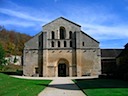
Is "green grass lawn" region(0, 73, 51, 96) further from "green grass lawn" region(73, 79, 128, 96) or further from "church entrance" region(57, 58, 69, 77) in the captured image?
"church entrance" region(57, 58, 69, 77)

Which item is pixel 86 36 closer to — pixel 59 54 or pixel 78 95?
pixel 59 54

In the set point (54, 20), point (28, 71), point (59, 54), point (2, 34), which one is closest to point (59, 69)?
point (59, 54)

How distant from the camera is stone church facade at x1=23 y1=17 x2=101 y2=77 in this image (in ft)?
154

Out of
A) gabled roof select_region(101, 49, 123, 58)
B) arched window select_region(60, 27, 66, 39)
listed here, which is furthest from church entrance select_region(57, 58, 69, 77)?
gabled roof select_region(101, 49, 123, 58)

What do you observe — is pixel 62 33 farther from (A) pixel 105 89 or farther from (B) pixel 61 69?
(A) pixel 105 89

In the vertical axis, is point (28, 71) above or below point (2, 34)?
below

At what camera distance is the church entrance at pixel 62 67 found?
47.7 meters

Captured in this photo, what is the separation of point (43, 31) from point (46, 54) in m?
4.52

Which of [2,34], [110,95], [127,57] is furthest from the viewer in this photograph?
[2,34]

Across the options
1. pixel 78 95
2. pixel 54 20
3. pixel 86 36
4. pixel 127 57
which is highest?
pixel 54 20

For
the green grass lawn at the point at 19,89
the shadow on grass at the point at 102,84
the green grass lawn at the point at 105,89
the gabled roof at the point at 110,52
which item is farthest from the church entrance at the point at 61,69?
the green grass lawn at the point at 105,89

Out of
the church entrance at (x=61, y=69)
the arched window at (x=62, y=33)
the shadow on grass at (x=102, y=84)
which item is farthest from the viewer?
the arched window at (x=62, y=33)

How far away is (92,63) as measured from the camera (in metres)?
46.9

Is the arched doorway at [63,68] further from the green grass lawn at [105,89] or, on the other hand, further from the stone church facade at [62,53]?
the green grass lawn at [105,89]
